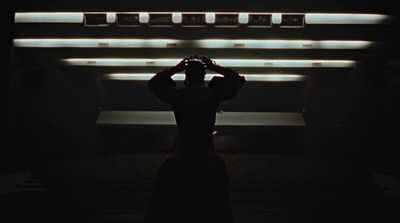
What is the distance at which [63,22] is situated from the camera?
7.35 m

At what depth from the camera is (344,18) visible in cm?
Result: 714

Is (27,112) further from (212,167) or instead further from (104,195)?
(212,167)

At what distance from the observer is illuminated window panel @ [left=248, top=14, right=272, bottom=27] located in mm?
7086

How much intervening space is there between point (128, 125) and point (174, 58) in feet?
12.1

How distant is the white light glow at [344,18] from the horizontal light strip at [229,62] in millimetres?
2640

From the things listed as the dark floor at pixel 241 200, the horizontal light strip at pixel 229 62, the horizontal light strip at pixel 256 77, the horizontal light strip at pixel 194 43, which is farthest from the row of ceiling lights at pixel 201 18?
the dark floor at pixel 241 200

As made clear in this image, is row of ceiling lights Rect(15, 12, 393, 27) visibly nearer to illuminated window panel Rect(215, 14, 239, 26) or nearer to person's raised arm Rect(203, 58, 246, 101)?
illuminated window panel Rect(215, 14, 239, 26)

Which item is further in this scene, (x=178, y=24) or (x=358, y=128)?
(x=358, y=128)

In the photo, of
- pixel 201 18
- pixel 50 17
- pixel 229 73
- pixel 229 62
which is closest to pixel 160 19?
pixel 201 18

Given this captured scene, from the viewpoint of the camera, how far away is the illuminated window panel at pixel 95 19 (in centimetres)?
720

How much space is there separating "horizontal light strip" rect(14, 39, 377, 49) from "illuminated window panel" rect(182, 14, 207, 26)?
1011 mm

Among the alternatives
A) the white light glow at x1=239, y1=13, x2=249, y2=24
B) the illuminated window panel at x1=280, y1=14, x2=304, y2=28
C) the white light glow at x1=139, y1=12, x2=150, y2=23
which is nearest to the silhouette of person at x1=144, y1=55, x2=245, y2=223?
the white light glow at x1=239, y1=13, x2=249, y2=24

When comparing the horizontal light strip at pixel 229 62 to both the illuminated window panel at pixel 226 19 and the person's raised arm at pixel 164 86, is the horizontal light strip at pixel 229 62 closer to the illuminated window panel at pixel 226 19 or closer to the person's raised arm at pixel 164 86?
the illuminated window panel at pixel 226 19
